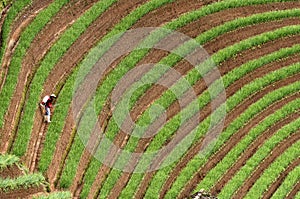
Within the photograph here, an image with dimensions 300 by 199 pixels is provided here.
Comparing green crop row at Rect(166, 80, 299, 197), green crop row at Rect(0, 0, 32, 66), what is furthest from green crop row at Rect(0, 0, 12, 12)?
green crop row at Rect(166, 80, 299, 197)

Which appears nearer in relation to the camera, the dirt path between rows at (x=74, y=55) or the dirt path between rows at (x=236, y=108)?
the dirt path between rows at (x=74, y=55)

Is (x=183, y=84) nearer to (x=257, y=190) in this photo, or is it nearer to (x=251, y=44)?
(x=251, y=44)

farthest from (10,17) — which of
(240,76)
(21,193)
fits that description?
(240,76)

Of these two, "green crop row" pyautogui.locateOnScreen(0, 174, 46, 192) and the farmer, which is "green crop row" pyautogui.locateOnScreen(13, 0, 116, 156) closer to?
the farmer

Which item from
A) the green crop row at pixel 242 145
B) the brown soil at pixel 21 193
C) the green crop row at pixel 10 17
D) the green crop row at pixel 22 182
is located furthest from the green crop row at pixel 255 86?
the green crop row at pixel 10 17

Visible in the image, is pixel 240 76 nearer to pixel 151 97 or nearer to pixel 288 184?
pixel 151 97

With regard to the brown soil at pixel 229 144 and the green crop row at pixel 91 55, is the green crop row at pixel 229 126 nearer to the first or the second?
the brown soil at pixel 229 144
